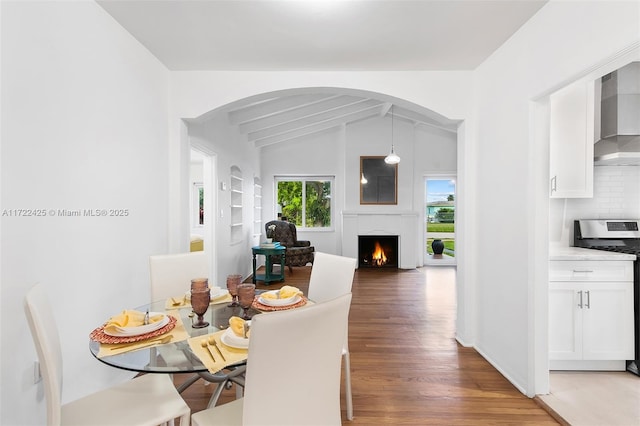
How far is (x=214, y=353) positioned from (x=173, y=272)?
1.20m

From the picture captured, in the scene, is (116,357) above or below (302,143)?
below

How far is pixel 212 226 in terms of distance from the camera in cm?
424

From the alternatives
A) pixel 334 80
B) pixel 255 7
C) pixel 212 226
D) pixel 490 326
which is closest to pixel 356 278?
pixel 212 226

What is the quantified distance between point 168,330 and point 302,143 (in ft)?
20.4

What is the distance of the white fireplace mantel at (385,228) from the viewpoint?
6809 mm

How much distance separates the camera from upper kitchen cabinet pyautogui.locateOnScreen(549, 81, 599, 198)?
2455mm

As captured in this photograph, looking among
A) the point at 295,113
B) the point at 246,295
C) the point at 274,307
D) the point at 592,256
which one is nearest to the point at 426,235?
the point at 295,113

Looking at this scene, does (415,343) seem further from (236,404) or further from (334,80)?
(334,80)

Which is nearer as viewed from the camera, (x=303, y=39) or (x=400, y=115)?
(x=303, y=39)

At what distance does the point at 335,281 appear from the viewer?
212cm

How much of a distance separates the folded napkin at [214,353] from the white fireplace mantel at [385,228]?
5560mm

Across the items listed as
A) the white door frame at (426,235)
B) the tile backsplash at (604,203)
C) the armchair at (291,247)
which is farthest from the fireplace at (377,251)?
the tile backsplash at (604,203)

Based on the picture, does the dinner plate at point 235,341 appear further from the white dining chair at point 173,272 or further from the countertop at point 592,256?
the countertop at point 592,256

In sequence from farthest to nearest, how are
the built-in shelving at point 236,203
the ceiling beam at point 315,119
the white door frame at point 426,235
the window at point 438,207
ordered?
the window at point 438,207
the white door frame at point 426,235
the ceiling beam at point 315,119
the built-in shelving at point 236,203
